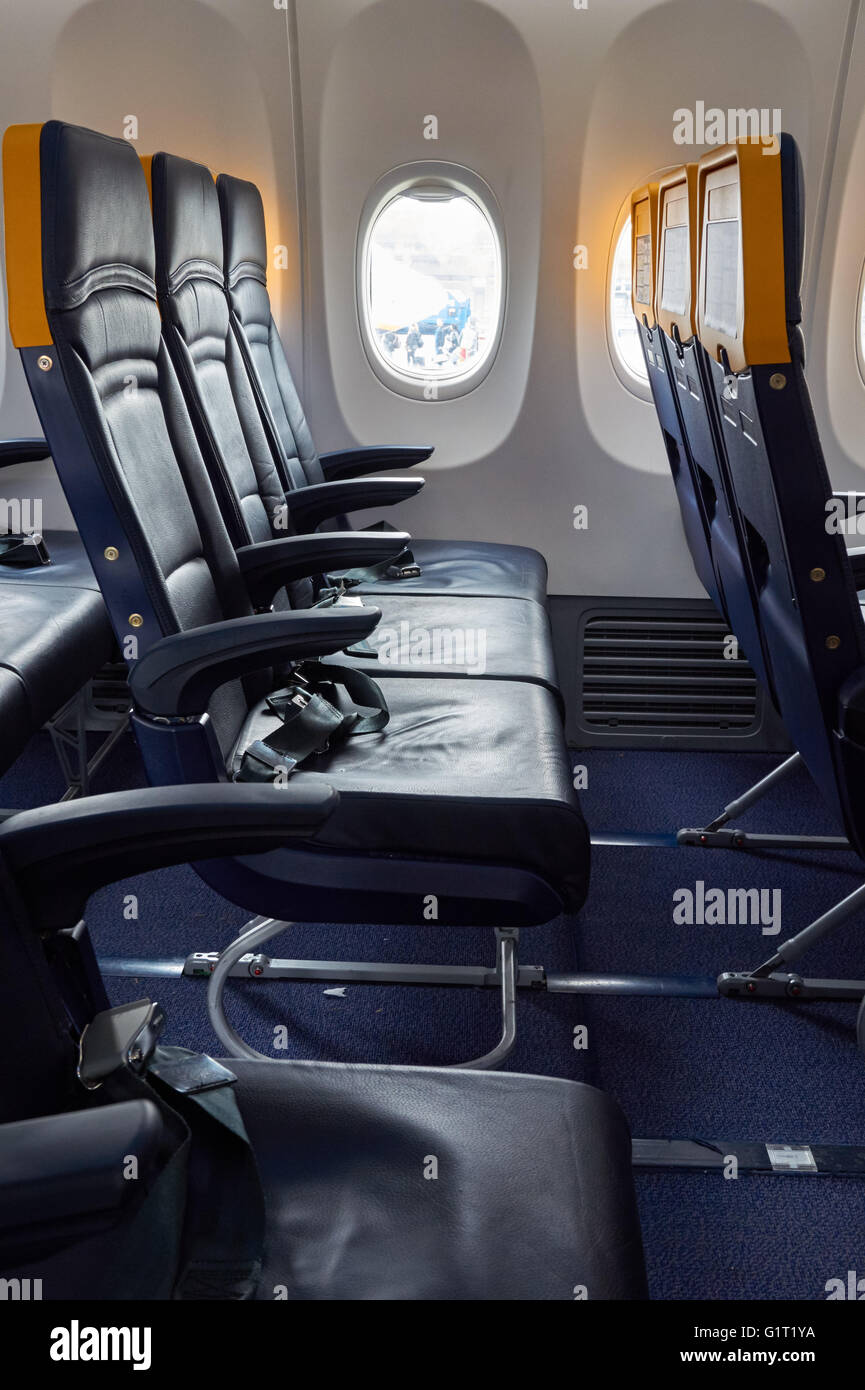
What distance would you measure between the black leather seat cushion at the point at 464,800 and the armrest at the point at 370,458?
1807 mm

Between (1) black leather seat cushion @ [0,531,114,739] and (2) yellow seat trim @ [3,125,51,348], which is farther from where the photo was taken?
(1) black leather seat cushion @ [0,531,114,739]

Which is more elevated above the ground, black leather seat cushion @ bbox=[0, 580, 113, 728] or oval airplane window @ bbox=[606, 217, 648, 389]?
oval airplane window @ bbox=[606, 217, 648, 389]

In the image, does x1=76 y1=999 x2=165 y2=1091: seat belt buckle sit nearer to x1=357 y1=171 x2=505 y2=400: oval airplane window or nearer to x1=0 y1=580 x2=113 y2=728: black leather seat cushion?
x1=0 y1=580 x2=113 y2=728: black leather seat cushion

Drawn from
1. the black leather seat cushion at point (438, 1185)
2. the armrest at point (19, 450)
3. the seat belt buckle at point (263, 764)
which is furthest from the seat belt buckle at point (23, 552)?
the black leather seat cushion at point (438, 1185)

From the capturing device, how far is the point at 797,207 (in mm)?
1533

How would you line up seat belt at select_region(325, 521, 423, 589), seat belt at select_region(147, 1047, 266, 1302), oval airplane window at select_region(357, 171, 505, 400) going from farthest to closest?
oval airplane window at select_region(357, 171, 505, 400) → seat belt at select_region(325, 521, 423, 589) → seat belt at select_region(147, 1047, 266, 1302)

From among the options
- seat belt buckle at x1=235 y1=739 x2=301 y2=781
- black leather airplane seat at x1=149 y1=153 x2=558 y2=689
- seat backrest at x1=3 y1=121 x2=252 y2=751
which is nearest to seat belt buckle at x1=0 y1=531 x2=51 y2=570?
black leather airplane seat at x1=149 y1=153 x2=558 y2=689

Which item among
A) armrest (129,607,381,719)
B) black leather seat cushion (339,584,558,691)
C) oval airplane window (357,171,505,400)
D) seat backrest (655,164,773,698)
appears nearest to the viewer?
armrest (129,607,381,719)

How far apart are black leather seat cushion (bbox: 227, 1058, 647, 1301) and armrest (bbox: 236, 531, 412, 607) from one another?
51.3 inches

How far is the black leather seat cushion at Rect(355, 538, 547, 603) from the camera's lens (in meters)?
3.08

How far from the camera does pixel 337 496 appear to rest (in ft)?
10.1

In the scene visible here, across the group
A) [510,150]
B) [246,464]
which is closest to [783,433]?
[246,464]

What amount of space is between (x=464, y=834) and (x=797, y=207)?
0.98 metres

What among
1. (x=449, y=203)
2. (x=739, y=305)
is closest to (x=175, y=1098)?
(x=739, y=305)
